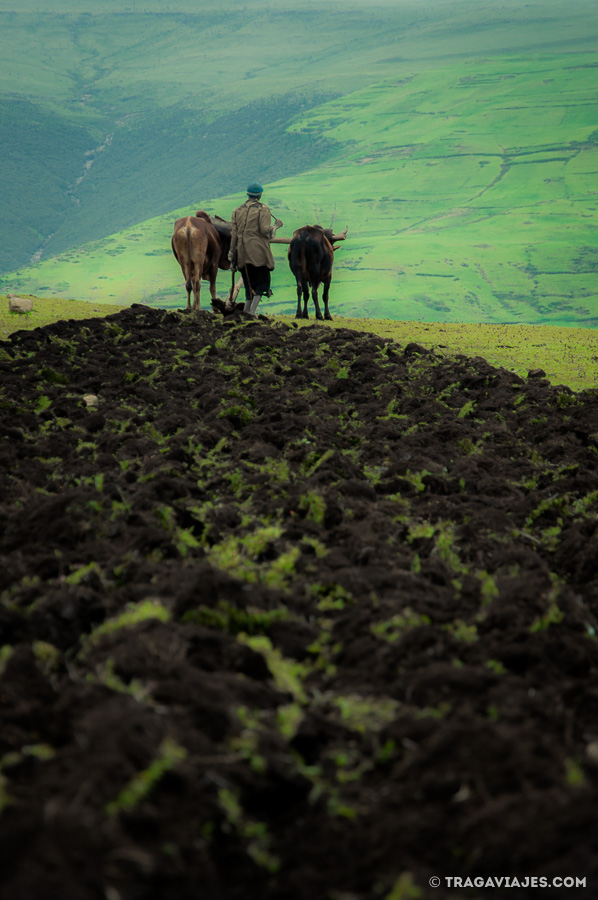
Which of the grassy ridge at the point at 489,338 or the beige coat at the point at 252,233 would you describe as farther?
the beige coat at the point at 252,233

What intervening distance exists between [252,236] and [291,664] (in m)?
11.8

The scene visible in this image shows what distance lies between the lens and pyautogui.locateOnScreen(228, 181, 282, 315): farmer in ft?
43.4

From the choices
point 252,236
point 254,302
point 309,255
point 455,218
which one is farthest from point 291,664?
point 455,218

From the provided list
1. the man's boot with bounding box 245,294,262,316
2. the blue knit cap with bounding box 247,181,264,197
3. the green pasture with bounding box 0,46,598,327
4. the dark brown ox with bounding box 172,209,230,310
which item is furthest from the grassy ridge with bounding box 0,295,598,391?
the green pasture with bounding box 0,46,598,327

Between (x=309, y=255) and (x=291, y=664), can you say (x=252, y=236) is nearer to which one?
(x=309, y=255)

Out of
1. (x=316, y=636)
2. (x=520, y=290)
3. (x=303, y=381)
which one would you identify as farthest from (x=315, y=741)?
(x=520, y=290)

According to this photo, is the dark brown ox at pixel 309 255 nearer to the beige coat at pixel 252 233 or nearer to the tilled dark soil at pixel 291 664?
the beige coat at pixel 252 233

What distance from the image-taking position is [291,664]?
2668 mm

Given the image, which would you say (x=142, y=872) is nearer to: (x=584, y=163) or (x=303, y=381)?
(x=303, y=381)

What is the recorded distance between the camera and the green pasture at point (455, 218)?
2336 inches

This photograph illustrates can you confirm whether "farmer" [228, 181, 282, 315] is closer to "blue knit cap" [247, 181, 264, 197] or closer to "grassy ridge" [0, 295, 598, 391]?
"blue knit cap" [247, 181, 264, 197]

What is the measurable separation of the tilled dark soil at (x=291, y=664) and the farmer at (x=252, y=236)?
27.3 ft

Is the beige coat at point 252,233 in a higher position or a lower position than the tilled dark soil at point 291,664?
higher

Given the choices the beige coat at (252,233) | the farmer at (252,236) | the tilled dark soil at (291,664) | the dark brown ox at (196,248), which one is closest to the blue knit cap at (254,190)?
the farmer at (252,236)
